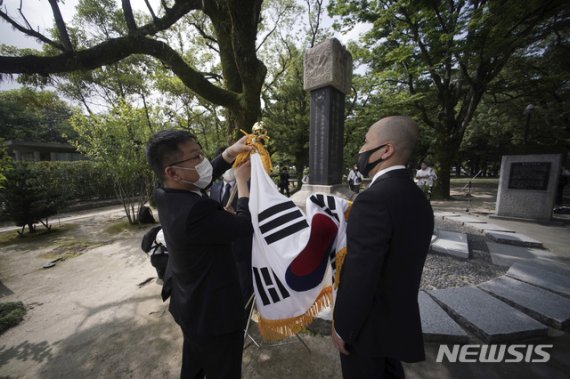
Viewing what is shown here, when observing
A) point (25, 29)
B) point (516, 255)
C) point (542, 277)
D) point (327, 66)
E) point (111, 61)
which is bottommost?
point (516, 255)

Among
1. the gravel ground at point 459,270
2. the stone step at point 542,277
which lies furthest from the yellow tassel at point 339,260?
the stone step at point 542,277

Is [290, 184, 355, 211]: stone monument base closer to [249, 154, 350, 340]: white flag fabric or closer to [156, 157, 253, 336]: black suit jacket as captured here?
[249, 154, 350, 340]: white flag fabric

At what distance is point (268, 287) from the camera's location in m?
1.81

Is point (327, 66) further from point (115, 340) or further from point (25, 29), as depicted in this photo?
point (25, 29)

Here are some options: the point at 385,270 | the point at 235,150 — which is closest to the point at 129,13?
the point at 235,150

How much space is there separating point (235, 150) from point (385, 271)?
153 cm

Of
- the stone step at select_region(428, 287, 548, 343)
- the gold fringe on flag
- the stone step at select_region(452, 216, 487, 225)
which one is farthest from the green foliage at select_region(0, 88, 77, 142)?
the stone step at select_region(452, 216, 487, 225)

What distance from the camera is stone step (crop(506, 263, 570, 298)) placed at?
321cm

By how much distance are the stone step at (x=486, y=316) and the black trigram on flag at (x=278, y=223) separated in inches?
101

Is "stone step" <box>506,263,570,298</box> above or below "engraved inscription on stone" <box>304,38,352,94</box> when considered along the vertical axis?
below

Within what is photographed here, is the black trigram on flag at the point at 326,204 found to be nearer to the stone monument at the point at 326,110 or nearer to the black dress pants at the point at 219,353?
the black dress pants at the point at 219,353

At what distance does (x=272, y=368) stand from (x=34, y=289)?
5065 mm

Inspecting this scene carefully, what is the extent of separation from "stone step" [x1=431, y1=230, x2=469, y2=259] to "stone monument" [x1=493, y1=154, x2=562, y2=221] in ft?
12.9

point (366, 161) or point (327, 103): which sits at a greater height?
point (327, 103)
